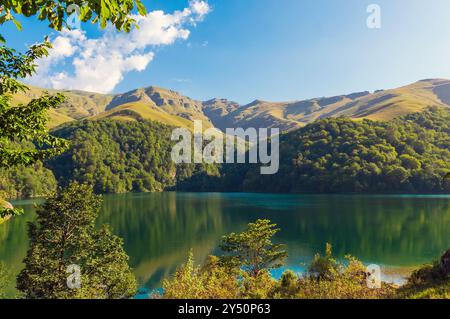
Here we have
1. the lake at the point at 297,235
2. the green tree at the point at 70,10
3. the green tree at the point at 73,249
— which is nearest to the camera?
the green tree at the point at 70,10

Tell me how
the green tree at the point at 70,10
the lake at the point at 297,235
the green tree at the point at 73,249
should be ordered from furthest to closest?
the lake at the point at 297,235 < the green tree at the point at 73,249 < the green tree at the point at 70,10

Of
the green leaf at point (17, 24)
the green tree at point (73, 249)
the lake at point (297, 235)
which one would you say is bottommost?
the lake at point (297, 235)

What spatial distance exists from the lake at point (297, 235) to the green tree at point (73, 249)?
13452mm

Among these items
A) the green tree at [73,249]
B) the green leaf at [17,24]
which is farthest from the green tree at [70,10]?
the green tree at [73,249]

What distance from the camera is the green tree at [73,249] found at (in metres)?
27.0

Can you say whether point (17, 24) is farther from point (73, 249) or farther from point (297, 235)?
point (297, 235)

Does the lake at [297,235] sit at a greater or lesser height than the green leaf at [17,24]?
lesser

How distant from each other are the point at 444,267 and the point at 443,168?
184639 mm

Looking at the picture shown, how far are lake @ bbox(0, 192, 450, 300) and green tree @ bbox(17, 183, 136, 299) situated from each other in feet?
44.1

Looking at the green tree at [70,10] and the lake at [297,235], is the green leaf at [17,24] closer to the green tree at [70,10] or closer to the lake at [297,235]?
the green tree at [70,10]

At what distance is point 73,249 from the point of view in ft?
96.8

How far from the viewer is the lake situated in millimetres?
53219

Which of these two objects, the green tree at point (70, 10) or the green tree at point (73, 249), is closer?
the green tree at point (70, 10)
